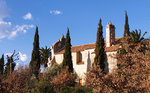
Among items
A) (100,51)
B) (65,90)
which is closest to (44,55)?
(100,51)

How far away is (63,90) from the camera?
913 inches

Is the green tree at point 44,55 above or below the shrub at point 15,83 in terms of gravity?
above

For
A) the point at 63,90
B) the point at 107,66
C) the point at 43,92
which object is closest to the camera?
the point at 43,92

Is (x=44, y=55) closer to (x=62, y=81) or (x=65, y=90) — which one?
(x=62, y=81)

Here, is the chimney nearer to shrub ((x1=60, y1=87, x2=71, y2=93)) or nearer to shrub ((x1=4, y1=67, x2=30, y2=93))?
shrub ((x1=60, y1=87, x2=71, y2=93))

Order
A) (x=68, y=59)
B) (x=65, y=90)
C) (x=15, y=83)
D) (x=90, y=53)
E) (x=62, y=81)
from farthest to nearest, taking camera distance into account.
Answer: (x=90, y=53) < (x=68, y=59) < (x=62, y=81) < (x=65, y=90) < (x=15, y=83)

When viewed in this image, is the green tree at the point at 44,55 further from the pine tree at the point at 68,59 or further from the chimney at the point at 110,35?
the chimney at the point at 110,35

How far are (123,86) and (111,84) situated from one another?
0.46m

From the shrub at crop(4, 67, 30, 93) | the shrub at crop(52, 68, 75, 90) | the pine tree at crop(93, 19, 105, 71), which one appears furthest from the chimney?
the shrub at crop(4, 67, 30, 93)

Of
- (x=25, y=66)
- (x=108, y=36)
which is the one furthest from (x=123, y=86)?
(x=25, y=66)

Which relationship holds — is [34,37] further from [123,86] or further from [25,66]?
[123,86]

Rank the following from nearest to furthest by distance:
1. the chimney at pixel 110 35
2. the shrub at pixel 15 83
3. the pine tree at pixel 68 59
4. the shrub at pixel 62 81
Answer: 1. the shrub at pixel 15 83
2. the shrub at pixel 62 81
3. the pine tree at pixel 68 59
4. the chimney at pixel 110 35

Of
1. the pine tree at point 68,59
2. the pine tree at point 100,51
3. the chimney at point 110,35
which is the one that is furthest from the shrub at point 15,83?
the chimney at point 110,35

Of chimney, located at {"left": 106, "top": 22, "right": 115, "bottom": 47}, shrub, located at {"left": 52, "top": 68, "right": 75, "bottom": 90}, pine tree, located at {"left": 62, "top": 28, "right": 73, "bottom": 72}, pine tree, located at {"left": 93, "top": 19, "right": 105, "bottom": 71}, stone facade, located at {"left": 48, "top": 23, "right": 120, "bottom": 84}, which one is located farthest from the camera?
chimney, located at {"left": 106, "top": 22, "right": 115, "bottom": 47}
